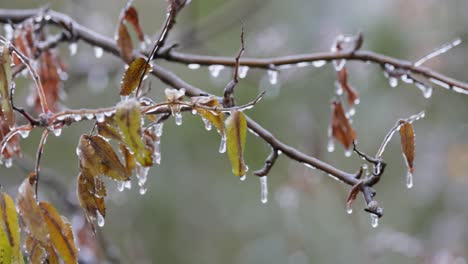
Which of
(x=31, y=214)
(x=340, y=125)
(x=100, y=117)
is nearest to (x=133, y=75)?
(x=100, y=117)

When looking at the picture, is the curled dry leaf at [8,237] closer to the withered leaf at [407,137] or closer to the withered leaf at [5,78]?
the withered leaf at [5,78]

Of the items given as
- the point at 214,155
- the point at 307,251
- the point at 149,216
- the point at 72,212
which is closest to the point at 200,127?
the point at 214,155

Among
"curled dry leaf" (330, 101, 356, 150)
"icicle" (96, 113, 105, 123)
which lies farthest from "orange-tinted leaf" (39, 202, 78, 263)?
"curled dry leaf" (330, 101, 356, 150)

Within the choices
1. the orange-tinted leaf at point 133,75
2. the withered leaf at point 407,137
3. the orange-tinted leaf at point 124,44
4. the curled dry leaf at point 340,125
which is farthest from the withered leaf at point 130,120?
the curled dry leaf at point 340,125

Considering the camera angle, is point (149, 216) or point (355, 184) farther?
point (149, 216)

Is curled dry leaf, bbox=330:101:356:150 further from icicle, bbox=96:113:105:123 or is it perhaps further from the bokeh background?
the bokeh background

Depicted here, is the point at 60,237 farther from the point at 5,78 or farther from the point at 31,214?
the point at 5,78

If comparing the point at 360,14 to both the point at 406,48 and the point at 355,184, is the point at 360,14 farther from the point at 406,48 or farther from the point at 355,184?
the point at 355,184
